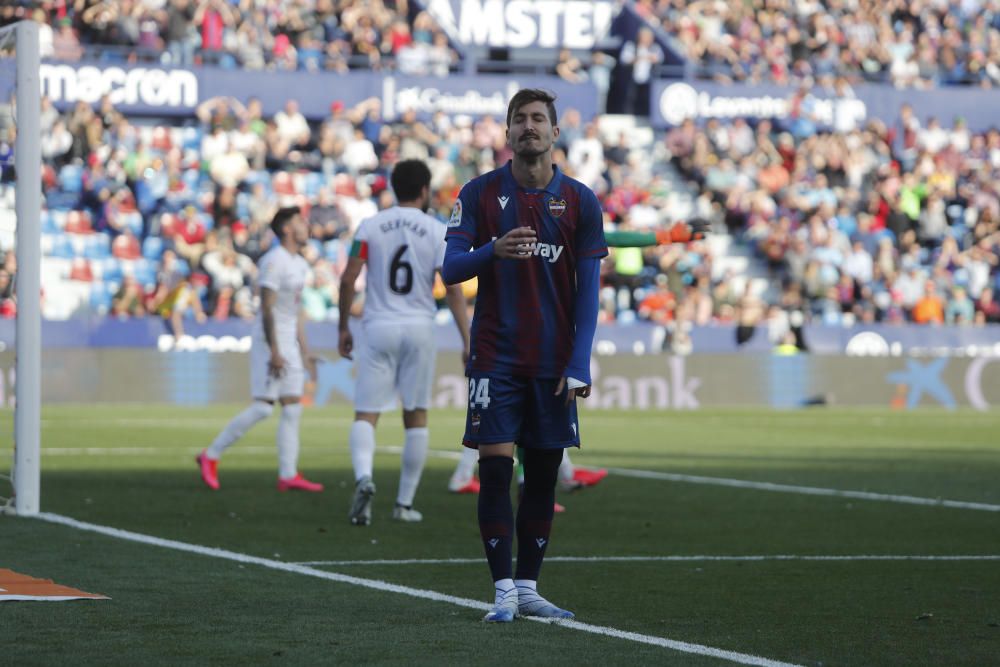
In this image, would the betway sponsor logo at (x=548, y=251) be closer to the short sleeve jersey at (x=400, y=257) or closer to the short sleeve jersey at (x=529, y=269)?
the short sleeve jersey at (x=529, y=269)

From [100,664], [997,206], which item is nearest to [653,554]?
[100,664]

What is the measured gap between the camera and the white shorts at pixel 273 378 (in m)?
14.0

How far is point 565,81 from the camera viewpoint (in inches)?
1425

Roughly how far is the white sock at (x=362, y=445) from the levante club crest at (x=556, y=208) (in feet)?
15.4

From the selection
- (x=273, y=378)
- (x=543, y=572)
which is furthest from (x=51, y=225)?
(x=543, y=572)

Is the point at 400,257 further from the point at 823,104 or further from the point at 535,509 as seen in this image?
the point at 823,104

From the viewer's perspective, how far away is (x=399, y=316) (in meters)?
11.6

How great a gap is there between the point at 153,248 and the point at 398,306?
19324mm

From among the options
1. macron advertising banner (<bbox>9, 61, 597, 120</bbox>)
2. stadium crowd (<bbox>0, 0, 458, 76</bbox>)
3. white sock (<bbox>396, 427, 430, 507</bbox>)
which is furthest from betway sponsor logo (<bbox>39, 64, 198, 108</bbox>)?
white sock (<bbox>396, 427, 430, 507</bbox>)

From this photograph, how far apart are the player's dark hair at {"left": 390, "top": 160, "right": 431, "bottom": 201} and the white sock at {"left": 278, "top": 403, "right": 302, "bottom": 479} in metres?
2.96

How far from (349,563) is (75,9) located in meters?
25.9

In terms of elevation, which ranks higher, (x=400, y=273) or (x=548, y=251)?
(x=548, y=251)

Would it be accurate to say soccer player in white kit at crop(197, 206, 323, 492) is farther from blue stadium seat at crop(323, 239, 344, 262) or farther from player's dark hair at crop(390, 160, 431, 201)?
blue stadium seat at crop(323, 239, 344, 262)

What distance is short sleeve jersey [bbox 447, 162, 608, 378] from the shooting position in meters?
7.14
